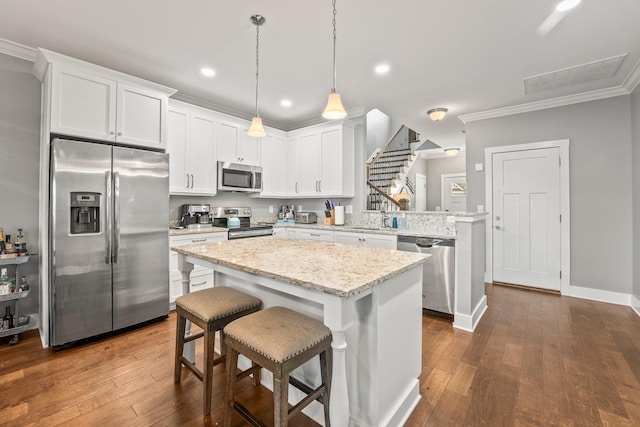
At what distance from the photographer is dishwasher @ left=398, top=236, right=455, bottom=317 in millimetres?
2943

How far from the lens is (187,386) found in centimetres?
190

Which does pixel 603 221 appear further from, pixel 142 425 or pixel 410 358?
pixel 142 425

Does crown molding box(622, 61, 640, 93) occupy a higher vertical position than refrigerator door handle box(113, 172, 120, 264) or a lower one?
higher

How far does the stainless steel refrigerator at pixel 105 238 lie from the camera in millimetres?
2383

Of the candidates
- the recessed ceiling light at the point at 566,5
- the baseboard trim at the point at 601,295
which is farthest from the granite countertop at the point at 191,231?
the baseboard trim at the point at 601,295

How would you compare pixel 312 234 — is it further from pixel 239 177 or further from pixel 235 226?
pixel 239 177

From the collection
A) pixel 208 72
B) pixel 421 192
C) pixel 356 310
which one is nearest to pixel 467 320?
pixel 356 310

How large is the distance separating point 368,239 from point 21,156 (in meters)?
3.60

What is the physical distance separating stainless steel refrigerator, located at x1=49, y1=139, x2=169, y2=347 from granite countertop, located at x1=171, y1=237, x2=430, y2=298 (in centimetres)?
111

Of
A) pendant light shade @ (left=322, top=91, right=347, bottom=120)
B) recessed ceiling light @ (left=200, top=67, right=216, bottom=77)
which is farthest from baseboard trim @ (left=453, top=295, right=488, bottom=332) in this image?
recessed ceiling light @ (left=200, top=67, right=216, bottom=77)

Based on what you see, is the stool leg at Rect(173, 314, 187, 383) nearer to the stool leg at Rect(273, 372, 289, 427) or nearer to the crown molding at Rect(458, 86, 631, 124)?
the stool leg at Rect(273, 372, 289, 427)

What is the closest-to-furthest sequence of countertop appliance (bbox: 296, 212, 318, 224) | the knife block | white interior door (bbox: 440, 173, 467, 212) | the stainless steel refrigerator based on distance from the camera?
the stainless steel refrigerator → the knife block → countertop appliance (bbox: 296, 212, 318, 224) → white interior door (bbox: 440, 173, 467, 212)

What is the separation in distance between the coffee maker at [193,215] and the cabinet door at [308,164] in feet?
5.02

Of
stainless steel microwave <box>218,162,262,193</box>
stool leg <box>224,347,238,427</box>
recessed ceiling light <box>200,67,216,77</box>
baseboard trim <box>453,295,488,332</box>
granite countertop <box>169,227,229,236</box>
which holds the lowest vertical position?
baseboard trim <box>453,295,488,332</box>
